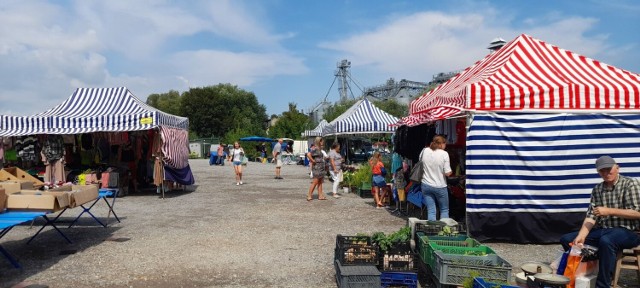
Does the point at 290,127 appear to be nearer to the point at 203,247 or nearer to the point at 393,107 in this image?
the point at 393,107

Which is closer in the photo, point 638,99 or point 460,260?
point 460,260

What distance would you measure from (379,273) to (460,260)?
32.8 inches

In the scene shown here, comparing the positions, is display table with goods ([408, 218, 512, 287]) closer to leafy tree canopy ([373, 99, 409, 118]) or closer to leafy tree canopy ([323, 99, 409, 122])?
leafy tree canopy ([323, 99, 409, 122])

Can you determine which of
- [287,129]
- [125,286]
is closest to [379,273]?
[125,286]

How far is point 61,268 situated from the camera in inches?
237

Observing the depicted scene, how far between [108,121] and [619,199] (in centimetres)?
1209

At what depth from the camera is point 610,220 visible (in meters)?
4.82

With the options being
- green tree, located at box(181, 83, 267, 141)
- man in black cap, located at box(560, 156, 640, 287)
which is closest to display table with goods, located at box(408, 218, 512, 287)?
man in black cap, located at box(560, 156, 640, 287)

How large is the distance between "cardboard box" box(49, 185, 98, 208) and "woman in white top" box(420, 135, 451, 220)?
→ 17.5 ft

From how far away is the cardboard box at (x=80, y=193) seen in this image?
646 cm

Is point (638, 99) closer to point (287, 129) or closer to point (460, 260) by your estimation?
point (460, 260)

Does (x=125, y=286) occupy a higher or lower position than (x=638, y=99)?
lower

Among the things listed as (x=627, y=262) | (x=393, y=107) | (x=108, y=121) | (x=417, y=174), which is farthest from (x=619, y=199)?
(x=393, y=107)

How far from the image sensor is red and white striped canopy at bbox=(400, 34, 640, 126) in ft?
23.6
